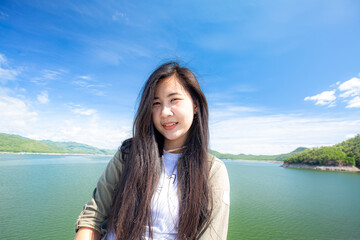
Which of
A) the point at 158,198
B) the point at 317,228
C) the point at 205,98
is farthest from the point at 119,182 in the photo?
the point at 317,228

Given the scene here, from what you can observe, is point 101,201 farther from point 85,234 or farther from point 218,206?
point 218,206

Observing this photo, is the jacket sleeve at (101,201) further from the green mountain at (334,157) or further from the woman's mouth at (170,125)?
the green mountain at (334,157)

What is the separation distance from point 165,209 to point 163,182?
154mm

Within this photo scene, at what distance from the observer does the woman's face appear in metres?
1.17

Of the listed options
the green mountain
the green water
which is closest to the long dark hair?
the green water

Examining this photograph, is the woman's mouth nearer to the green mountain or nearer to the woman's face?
the woman's face

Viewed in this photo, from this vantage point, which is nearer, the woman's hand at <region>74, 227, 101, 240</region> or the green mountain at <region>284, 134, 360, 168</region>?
the woman's hand at <region>74, 227, 101, 240</region>

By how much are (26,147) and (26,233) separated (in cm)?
11164

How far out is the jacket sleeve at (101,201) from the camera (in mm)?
1037

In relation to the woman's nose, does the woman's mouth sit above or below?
below

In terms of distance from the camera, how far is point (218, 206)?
108cm

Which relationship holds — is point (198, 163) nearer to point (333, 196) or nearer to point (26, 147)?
point (333, 196)

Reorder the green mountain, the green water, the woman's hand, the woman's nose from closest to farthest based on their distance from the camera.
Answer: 1. the woman's hand
2. the woman's nose
3. the green water
4. the green mountain

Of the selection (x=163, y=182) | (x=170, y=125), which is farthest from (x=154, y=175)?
(x=170, y=125)
